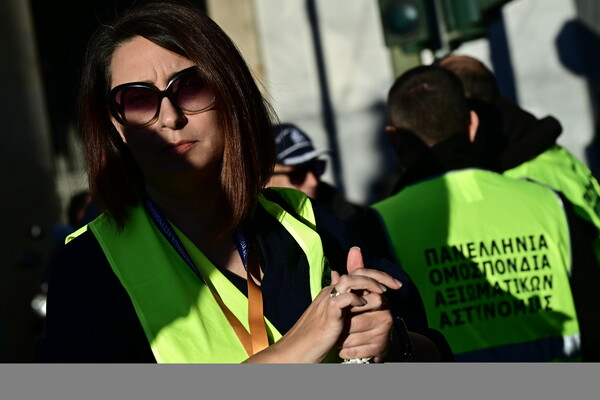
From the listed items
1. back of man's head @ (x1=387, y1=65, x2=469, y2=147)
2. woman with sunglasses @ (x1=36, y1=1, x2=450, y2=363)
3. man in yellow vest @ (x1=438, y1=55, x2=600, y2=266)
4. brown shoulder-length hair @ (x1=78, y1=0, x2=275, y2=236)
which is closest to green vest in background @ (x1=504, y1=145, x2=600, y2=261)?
man in yellow vest @ (x1=438, y1=55, x2=600, y2=266)

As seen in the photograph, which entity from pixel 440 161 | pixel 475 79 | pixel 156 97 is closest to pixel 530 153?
pixel 475 79

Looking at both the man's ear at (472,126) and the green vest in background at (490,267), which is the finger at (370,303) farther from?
the man's ear at (472,126)

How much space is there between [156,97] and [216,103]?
0.13 metres

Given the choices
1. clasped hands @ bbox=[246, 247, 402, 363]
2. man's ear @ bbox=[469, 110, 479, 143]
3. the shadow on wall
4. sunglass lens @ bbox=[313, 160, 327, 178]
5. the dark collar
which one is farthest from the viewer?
the shadow on wall

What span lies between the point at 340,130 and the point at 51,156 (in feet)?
10.6

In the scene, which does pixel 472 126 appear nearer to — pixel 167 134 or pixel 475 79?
pixel 475 79

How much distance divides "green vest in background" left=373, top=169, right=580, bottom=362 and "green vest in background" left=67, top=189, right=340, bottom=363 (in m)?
1.42

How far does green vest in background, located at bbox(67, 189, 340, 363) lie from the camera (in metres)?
2.05

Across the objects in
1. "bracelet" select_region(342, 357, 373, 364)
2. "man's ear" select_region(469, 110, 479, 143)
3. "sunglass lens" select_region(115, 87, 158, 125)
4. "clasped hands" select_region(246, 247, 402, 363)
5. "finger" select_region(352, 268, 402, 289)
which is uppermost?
"sunglass lens" select_region(115, 87, 158, 125)

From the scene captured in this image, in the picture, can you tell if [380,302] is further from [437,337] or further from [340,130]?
[340,130]

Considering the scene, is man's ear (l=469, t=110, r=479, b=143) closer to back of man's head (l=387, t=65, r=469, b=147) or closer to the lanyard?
back of man's head (l=387, t=65, r=469, b=147)

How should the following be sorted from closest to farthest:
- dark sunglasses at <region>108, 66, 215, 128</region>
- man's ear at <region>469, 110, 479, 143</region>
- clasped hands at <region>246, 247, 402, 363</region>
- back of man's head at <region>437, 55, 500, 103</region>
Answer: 1. clasped hands at <region>246, 247, 402, 363</region>
2. dark sunglasses at <region>108, 66, 215, 128</region>
3. man's ear at <region>469, 110, 479, 143</region>
4. back of man's head at <region>437, 55, 500, 103</region>

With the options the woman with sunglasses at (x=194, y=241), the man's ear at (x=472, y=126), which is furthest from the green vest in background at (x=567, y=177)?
the woman with sunglasses at (x=194, y=241)

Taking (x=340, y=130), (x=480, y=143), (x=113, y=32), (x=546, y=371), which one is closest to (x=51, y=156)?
(x=340, y=130)
